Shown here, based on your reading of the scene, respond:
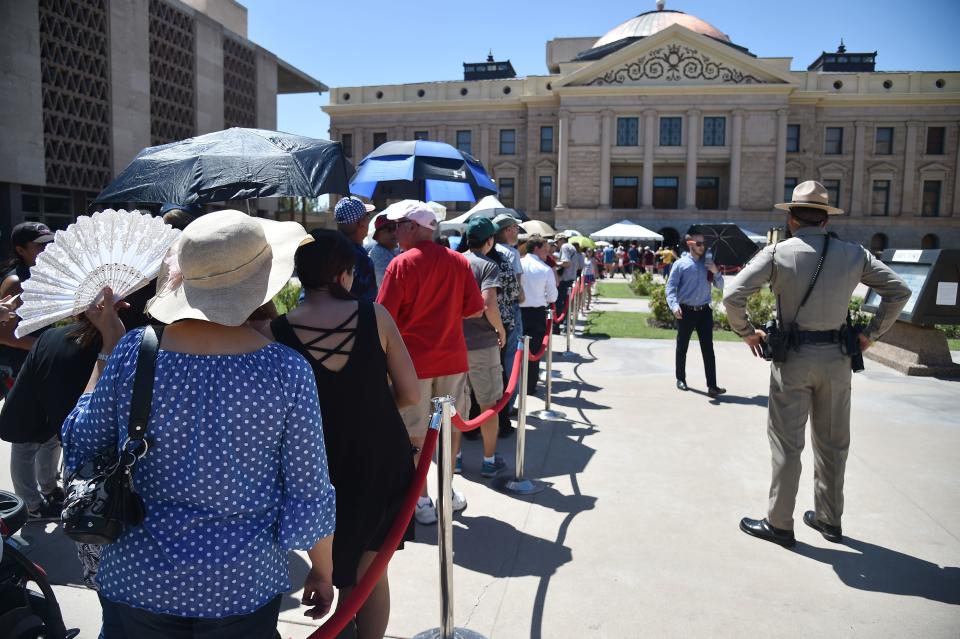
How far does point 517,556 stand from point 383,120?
53.0 metres

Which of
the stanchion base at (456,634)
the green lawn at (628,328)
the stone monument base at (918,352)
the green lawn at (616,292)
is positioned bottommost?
the stanchion base at (456,634)

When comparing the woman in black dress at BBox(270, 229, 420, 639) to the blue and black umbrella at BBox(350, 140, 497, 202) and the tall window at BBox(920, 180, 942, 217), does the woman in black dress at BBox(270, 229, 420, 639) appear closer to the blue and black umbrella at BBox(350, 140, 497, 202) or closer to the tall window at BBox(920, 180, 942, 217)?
the blue and black umbrella at BBox(350, 140, 497, 202)

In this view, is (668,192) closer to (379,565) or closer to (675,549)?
(675,549)

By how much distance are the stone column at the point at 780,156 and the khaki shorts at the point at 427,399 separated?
4758 cm

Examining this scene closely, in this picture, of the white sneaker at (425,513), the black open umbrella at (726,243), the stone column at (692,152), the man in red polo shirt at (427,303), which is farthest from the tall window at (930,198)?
the white sneaker at (425,513)

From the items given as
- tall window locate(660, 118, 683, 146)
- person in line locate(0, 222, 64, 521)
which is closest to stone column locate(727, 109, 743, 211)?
tall window locate(660, 118, 683, 146)

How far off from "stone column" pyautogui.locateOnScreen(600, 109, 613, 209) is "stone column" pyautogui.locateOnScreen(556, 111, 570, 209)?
2.46 m

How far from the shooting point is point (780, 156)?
155 feet

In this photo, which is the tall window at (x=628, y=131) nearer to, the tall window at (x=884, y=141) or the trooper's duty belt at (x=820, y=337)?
the tall window at (x=884, y=141)

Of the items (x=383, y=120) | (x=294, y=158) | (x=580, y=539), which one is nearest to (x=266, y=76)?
(x=383, y=120)

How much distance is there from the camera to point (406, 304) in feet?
14.5

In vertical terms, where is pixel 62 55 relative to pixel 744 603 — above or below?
above

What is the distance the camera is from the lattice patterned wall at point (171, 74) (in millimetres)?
27494

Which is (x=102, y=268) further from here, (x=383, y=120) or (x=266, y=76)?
(x=383, y=120)
